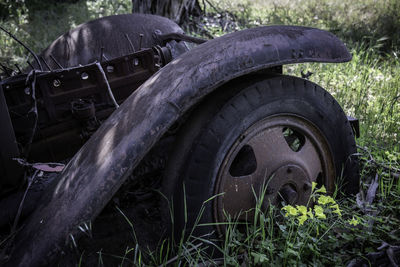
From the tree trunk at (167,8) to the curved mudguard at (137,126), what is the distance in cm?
407

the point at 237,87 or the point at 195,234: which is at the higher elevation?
the point at 237,87

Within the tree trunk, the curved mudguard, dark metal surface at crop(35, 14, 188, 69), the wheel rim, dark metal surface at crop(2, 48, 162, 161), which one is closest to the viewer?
the curved mudguard

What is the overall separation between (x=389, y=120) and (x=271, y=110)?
205cm

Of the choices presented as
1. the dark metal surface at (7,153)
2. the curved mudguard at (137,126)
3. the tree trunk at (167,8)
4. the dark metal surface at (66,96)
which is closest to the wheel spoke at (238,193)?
the curved mudguard at (137,126)

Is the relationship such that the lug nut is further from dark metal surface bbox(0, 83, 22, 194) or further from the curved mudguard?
dark metal surface bbox(0, 83, 22, 194)

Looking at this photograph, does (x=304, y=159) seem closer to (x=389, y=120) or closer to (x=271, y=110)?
(x=271, y=110)

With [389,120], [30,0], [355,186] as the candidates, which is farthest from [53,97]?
[30,0]

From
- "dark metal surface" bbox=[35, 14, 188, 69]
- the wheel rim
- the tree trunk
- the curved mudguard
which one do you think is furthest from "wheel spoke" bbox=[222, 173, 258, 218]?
the tree trunk

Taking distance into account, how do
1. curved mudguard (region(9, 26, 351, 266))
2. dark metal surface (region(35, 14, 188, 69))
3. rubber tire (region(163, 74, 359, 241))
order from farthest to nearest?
dark metal surface (region(35, 14, 188, 69)) → rubber tire (region(163, 74, 359, 241)) → curved mudguard (region(9, 26, 351, 266))

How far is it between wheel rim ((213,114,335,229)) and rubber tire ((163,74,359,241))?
5cm

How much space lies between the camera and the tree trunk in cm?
517

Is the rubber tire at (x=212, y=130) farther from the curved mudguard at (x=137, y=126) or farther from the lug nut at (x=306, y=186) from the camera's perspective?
the lug nut at (x=306, y=186)

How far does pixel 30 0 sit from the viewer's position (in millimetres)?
8289

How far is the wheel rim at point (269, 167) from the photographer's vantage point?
4.97 ft
